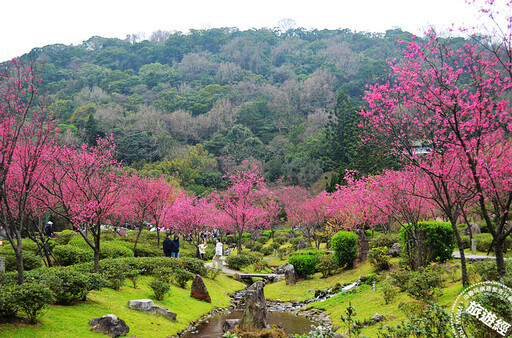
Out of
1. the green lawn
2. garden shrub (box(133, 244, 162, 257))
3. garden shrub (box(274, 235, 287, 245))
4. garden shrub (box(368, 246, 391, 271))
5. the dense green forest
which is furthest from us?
the dense green forest

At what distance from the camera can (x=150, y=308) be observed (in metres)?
10.6

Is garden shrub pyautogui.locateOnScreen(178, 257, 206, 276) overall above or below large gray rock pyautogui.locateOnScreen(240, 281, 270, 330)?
below

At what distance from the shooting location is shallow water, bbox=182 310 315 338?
33.9 ft

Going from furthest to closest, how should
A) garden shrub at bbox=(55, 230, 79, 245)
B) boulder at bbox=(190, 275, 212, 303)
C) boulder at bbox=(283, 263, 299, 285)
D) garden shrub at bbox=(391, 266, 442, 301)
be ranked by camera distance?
garden shrub at bbox=(55, 230, 79, 245)
boulder at bbox=(283, 263, 299, 285)
boulder at bbox=(190, 275, 212, 303)
garden shrub at bbox=(391, 266, 442, 301)

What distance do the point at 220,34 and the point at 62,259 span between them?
112 m

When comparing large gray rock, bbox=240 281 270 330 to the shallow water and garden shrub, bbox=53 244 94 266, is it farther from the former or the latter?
garden shrub, bbox=53 244 94 266

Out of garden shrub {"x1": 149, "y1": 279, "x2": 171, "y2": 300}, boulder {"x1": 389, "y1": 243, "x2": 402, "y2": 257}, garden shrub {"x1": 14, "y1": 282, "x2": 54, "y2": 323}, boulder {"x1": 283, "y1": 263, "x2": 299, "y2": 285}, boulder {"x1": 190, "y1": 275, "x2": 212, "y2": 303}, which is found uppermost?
garden shrub {"x1": 14, "y1": 282, "x2": 54, "y2": 323}

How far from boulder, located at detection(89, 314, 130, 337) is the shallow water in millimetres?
2149

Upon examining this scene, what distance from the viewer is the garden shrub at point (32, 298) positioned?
23.1 feet

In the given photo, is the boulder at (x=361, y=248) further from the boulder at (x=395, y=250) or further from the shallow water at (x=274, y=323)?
the shallow water at (x=274, y=323)

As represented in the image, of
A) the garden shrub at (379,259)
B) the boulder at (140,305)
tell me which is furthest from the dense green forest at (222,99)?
the boulder at (140,305)

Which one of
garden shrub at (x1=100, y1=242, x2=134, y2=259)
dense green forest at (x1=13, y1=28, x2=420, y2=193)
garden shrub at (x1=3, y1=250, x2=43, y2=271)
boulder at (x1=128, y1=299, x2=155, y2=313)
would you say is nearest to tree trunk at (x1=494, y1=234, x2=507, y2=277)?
boulder at (x1=128, y1=299, x2=155, y2=313)

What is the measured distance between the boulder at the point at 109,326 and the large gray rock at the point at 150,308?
197 cm

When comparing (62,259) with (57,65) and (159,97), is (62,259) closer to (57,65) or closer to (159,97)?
(159,97)
